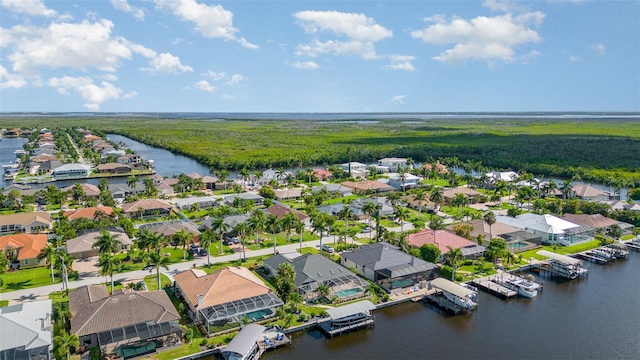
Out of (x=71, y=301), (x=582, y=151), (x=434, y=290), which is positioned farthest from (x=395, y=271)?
(x=582, y=151)

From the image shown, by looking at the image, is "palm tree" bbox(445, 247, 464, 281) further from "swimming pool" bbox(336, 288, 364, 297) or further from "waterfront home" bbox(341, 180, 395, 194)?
"waterfront home" bbox(341, 180, 395, 194)

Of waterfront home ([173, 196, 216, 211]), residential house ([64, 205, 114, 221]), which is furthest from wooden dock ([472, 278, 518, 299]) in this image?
residential house ([64, 205, 114, 221])

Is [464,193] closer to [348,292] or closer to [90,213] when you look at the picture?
[348,292]

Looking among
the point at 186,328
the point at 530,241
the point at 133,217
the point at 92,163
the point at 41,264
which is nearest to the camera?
the point at 186,328

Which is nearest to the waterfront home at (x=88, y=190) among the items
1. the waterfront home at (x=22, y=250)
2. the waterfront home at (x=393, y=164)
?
the waterfront home at (x=22, y=250)

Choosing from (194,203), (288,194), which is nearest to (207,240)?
(194,203)

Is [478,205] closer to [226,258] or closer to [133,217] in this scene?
[226,258]

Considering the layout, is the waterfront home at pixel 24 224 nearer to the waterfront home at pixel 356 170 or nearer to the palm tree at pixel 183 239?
the palm tree at pixel 183 239
